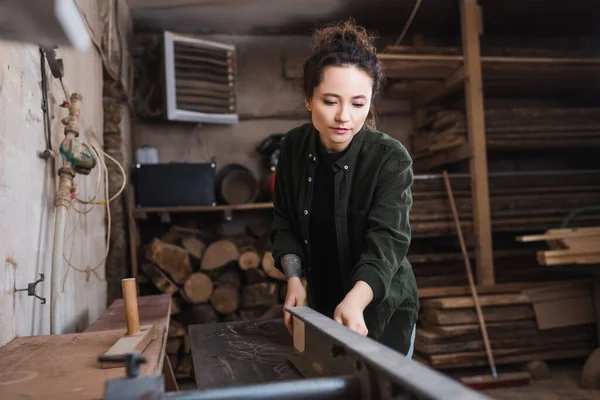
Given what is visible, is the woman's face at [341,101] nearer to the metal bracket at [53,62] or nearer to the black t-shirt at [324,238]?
the black t-shirt at [324,238]

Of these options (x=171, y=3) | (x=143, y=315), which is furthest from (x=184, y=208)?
(x=143, y=315)

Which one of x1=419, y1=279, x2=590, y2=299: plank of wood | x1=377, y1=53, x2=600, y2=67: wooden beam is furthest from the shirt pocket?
x1=377, y1=53, x2=600, y2=67: wooden beam

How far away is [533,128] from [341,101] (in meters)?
3.40

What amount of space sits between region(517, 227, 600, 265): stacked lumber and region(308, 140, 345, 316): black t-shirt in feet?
6.78

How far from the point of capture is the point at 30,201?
6.29 ft

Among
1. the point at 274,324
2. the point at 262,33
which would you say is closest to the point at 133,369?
the point at 274,324

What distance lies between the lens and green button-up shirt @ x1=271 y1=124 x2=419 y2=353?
1529mm

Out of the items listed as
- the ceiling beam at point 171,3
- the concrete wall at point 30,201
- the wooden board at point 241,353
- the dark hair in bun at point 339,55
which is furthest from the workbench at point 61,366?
the ceiling beam at point 171,3

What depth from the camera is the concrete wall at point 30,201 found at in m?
1.64

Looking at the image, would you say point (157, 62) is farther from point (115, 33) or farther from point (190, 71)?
point (115, 33)

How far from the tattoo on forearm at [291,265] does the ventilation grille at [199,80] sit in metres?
3.11

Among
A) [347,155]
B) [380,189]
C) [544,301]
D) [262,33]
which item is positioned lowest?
[544,301]

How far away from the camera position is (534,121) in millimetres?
4473

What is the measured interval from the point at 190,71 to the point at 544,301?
139 inches
